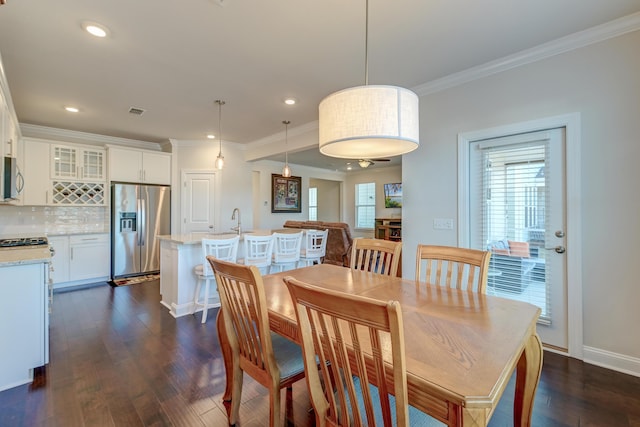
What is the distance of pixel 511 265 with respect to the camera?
104 inches

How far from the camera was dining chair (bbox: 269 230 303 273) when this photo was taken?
3.51 meters

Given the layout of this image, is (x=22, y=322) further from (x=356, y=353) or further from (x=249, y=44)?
(x=249, y=44)

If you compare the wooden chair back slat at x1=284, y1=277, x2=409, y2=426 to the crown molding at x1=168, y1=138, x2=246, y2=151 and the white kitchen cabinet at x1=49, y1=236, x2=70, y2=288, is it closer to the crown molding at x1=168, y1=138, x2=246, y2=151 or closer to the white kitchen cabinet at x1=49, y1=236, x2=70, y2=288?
the white kitchen cabinet at x1=49, y1=236, x2=70, y2=288

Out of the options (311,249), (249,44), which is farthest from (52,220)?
(249,44)

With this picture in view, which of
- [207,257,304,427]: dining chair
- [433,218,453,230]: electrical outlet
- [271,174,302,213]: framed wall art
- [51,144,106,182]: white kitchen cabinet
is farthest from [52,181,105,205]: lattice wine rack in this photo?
[433,218,453,230]: electrical outlet

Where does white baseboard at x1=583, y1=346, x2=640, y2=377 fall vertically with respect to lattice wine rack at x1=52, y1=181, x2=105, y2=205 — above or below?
below

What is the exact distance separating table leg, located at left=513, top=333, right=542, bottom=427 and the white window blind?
1.44 m

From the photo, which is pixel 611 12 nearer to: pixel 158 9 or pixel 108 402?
pixel 158 9

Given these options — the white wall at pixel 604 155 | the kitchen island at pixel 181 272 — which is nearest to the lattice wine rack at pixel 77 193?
the kitchen island at pixel 181 272

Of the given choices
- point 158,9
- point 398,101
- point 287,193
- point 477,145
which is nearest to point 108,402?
point 398,101

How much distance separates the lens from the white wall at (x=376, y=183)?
8359mm

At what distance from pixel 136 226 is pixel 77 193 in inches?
38.5

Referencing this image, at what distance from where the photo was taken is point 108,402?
1812mm

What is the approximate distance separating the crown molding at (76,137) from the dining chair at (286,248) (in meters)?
3.80
